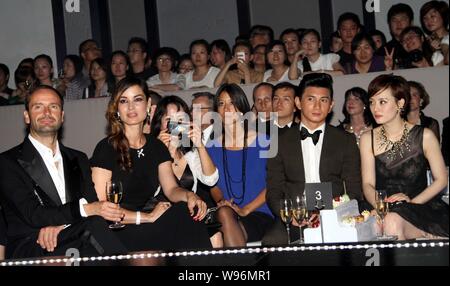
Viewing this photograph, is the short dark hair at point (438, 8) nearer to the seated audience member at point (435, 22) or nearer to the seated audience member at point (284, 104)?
the seated audience member at point (435, 22)

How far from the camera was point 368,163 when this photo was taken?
377 centimetres

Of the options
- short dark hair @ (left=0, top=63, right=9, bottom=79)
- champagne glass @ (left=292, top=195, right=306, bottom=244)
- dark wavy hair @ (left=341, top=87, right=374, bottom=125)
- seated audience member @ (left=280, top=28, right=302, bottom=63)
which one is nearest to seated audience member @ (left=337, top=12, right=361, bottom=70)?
seated audience member @ (left=280, top=28, right=302, bottom=63)

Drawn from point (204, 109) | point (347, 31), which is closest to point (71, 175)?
point (204, 109)

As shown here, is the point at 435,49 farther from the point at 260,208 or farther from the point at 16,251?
the point at 16,251

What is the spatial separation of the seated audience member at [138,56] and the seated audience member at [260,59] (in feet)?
2.62

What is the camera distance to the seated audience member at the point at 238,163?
13.4ft

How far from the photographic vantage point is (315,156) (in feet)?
12.8

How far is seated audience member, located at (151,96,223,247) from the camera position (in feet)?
12.9

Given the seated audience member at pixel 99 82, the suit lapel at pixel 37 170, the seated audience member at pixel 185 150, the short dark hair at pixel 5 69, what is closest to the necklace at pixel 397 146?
the seated audience member at pixel 185 150

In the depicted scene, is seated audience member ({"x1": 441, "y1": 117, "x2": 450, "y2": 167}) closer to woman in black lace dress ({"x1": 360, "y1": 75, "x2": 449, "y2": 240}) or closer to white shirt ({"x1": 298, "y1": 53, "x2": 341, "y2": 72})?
woman in black lace dress ({"x1": 360, "y1": 75, "x2": 449, "y2": 240})

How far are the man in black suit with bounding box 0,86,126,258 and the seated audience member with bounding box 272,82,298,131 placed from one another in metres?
1.62

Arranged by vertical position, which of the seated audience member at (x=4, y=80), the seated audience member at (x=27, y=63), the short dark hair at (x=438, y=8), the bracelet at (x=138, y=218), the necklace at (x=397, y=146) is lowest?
the bracelet at (x=138, y=218)

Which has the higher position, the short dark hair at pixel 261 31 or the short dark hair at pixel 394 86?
the short dark hair at pixel 261 31

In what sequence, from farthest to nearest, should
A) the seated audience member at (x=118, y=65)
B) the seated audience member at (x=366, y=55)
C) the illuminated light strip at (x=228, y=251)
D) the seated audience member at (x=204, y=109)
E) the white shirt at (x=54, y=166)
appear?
the seated audience member at (x=118, y=65), the seated audience member at (x=366, y=55), the seated audience member at (x=204, y=109), the white shirt at (x=54, y=166), the illuminated light strip at (x=228, y=251)
